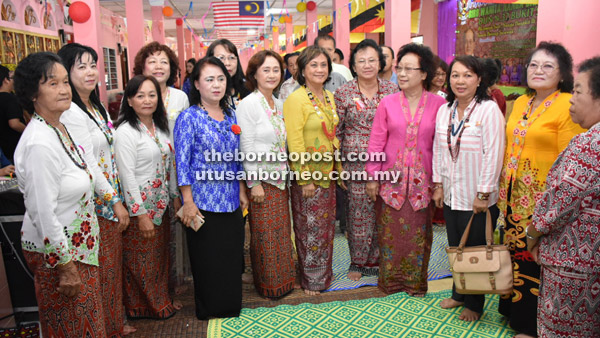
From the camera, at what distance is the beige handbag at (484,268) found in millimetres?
2471

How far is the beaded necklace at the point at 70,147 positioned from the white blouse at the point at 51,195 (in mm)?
12

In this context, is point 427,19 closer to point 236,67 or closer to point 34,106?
point 236,67

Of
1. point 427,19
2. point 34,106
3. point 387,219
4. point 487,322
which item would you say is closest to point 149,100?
point 34,106

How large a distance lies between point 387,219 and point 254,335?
3.83 ft

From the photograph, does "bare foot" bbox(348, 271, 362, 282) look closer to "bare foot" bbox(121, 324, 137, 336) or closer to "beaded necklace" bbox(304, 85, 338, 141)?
"beaded necklace" bbox(304, 85, 338, 141)

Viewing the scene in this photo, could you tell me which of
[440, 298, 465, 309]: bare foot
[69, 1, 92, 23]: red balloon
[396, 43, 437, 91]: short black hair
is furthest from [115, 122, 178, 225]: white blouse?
[69, 1, 92, 23]: red balloon

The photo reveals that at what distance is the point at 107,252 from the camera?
2449 millimetres

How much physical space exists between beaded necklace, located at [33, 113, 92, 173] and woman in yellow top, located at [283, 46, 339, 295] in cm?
140

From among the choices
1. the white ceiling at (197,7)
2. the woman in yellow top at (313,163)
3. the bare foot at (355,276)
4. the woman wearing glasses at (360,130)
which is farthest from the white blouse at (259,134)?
the white ceiling at (197,7)

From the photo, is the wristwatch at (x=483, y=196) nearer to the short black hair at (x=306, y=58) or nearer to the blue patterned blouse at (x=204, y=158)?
the short black hair at (x=306, y=58)

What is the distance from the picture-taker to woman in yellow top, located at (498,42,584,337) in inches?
93.7

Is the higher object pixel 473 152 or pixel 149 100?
pixel 149 100

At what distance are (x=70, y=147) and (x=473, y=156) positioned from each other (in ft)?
6.99

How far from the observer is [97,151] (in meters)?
2.41
